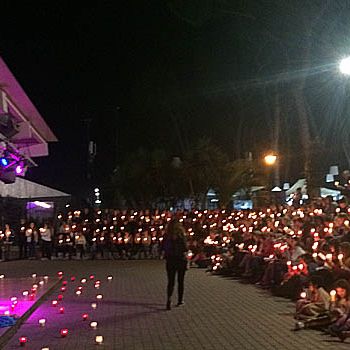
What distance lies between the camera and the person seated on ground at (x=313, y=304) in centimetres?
1114

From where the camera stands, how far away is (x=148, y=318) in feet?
40.3

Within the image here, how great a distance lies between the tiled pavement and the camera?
388 inches

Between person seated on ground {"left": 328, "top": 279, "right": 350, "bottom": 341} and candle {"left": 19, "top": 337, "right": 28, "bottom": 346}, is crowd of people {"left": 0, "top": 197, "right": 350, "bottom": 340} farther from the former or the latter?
candle {"left": 19, "top": 337, "right": 28, "bottom": 346}

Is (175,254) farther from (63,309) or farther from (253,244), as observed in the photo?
(253,244)

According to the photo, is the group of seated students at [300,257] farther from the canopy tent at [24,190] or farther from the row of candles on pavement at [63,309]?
the canopy tent at [24,190]

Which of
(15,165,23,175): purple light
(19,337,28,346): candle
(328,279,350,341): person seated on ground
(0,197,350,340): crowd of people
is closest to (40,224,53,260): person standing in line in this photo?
(0,197,350,340): crowd of people

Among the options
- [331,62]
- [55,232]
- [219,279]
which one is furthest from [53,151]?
[219,279]

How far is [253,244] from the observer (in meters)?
20.1

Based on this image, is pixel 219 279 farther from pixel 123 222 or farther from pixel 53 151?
pixel 53 151

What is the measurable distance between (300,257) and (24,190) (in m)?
21.2

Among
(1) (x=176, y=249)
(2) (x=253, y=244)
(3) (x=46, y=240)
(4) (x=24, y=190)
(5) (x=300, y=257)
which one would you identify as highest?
(4) (x=24, y=190)

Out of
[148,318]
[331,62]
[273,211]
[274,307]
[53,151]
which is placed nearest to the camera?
[148,318]

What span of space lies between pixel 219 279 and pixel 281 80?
49.9 ft

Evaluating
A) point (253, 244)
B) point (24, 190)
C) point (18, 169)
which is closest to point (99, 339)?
point (18, 169)
